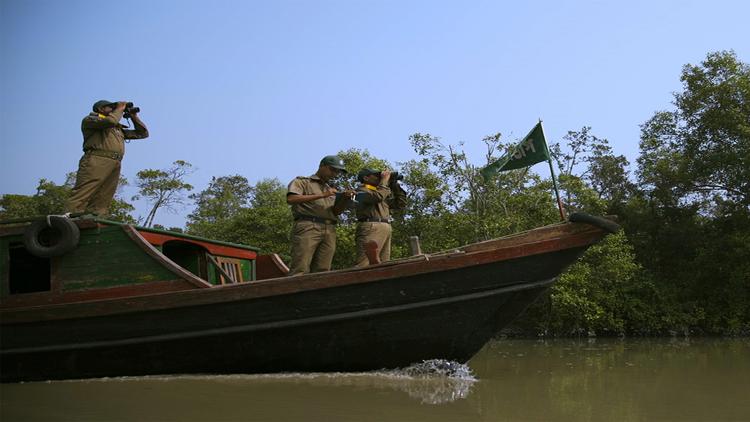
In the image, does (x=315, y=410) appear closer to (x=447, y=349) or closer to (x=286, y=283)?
(x=286, y=283)

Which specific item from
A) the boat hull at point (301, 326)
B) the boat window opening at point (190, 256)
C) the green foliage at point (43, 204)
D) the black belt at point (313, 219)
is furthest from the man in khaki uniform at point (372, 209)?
the green foliage at point (43, 204)

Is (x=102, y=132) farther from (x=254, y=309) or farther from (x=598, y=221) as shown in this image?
(x=598, y=221)

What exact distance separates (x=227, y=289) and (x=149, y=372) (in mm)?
1097

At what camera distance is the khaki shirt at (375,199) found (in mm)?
6211

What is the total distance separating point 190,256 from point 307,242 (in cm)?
166

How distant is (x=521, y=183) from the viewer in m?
16.3

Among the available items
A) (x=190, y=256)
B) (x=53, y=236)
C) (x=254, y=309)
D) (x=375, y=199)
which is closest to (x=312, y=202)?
(x=375, y=199)

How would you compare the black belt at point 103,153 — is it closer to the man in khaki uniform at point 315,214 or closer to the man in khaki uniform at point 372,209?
the man in khaki uniform at point 315,214

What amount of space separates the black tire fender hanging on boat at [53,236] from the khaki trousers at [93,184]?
360mm

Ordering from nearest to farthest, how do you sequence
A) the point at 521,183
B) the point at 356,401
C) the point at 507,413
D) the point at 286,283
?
the point at 507,413, the point at 356,401, the point at 286,283, the point at 521,183

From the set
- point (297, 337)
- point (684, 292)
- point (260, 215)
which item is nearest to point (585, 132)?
point (684, 292)

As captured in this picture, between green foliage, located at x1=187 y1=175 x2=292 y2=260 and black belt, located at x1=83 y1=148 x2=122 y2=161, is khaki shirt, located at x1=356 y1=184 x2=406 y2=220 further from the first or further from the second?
green foliage, located at x1=187 y1=175 x2=292 y2=260

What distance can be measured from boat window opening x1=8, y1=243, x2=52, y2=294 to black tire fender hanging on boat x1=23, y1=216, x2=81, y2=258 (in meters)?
0.95

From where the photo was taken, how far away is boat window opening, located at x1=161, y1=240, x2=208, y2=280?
275 inches
